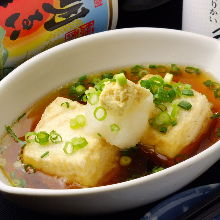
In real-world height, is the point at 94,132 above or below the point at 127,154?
above

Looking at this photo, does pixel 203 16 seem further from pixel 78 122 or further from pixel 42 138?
pixel 42 138

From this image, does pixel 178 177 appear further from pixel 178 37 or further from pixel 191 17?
pixel 191 17

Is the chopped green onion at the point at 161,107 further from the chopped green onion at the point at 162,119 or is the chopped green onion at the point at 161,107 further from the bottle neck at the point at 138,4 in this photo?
the bottle neck at the point at 138,4

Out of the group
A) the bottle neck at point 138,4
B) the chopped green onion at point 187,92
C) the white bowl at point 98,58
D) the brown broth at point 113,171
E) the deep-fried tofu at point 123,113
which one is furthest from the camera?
the bottle neck at point 138,4

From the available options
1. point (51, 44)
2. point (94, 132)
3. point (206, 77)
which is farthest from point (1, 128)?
point (206, 77)

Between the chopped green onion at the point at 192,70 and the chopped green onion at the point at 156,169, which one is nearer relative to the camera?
the chopped green onion at the point at 156,169

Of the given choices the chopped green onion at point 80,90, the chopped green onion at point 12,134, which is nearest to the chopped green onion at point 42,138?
the chopped green onion at point 12,134

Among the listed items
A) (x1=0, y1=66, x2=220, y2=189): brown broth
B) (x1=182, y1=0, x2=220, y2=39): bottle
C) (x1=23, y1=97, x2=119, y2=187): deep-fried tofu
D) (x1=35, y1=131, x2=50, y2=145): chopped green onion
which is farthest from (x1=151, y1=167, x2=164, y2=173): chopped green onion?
(x1=182, y1=0, x2=220, y2=39): bottle
